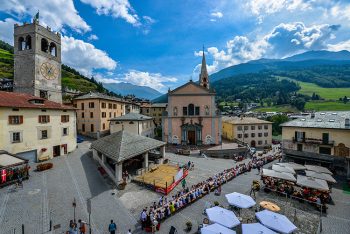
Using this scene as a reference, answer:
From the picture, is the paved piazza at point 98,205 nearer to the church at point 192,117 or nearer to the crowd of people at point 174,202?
the crowd of people at point 174,202

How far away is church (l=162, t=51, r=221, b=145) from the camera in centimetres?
4650

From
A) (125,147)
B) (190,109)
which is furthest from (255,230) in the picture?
(190,109)

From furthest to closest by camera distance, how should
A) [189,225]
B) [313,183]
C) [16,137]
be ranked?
[16,137] < [313,183] < [189,225]

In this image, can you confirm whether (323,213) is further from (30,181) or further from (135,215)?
(30,181)

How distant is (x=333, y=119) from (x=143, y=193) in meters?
31.5

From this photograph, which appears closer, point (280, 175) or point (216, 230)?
point (216, 230)

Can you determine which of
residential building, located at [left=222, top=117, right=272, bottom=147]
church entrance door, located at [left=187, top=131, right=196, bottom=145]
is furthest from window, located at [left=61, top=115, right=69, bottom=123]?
residential building, located at [left=222, top=117, right=272, bottom=147]

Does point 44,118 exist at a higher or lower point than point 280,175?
higher

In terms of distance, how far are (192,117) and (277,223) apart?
34.9 metres

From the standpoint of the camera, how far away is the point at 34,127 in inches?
1059

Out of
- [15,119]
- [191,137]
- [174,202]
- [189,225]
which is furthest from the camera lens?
[191,137]

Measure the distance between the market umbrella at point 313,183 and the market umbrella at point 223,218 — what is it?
10.7 metres

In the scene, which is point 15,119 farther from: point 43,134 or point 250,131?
point 250,131

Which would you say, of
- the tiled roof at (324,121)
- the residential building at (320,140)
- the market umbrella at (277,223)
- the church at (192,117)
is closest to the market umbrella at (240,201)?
the market umbrella at (277,223)
